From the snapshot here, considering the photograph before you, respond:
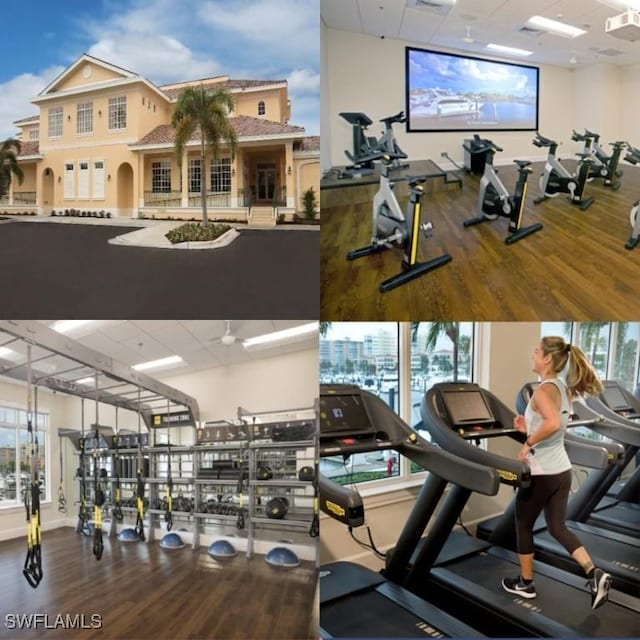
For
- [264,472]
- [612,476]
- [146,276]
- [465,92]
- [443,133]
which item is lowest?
[612,476]

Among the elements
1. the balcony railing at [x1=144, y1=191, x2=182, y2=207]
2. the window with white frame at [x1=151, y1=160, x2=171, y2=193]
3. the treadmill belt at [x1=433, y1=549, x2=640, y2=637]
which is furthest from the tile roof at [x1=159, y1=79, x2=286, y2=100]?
the treadmill belt at [x1=433, y1=549, x2=640, y2=637]

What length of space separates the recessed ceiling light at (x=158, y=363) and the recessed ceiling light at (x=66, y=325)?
0.31m

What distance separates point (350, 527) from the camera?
216cm

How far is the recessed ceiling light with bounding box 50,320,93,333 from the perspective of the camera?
2.16 meters

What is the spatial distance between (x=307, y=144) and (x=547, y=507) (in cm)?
197

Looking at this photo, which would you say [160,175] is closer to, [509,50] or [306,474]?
[306,474]

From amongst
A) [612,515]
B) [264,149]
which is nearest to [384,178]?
[264,149]

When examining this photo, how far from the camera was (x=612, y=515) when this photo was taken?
11.3 ft

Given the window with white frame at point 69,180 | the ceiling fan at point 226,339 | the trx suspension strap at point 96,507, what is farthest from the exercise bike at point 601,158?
the trx suspension strap at point 96,507

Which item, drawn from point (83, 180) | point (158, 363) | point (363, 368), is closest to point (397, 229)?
point (363, 368)

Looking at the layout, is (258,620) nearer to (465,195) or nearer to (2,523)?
(2,523)

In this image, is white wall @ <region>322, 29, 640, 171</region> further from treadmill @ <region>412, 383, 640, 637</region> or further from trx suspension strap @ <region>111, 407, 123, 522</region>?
trx suspension strap @ <region>111, 407, 123, 522</region>

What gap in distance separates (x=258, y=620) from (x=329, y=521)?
0.56 meters

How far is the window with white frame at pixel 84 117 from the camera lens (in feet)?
6.93
